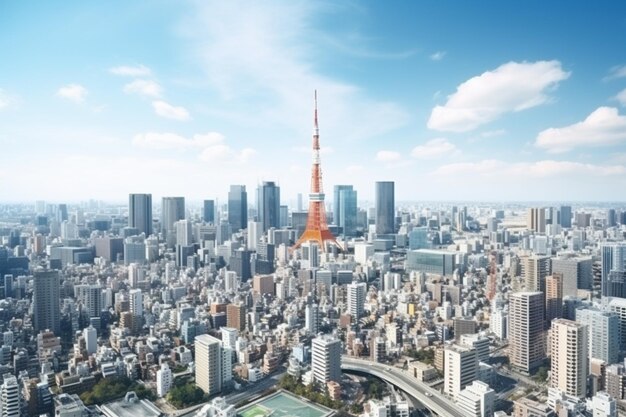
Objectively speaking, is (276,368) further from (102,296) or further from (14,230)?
(14,230)

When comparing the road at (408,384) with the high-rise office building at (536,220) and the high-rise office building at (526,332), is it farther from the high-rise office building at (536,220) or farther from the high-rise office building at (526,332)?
the high-rise office building at (536,220)

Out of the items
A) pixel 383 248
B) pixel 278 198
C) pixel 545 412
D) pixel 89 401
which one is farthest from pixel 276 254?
pixel 545 412

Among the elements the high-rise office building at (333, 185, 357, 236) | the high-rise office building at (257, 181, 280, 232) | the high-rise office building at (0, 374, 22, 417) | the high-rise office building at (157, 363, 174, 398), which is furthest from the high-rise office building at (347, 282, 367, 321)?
the high-rise office building at (333, 185, 357, 236)

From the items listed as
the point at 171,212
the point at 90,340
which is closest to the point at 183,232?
the point at 171,212

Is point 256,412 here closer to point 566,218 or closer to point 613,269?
point 613,269

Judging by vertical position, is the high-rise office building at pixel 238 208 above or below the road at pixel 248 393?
above

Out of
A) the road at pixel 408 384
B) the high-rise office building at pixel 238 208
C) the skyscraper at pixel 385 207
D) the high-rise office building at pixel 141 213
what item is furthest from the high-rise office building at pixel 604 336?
the high-rise office building at pixel 238 208
